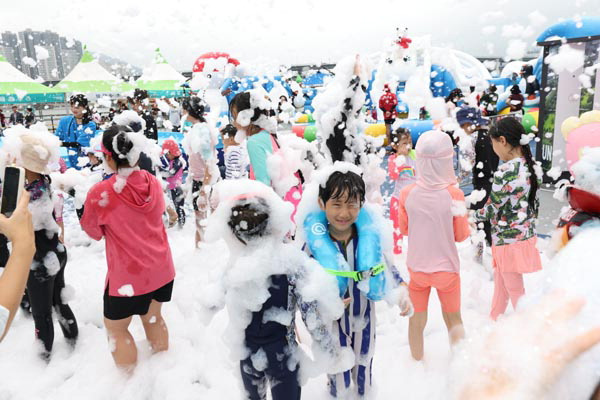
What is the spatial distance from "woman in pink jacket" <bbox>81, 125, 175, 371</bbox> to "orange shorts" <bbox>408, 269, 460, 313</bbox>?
1.57 meters

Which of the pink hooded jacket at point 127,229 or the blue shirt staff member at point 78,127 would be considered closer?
the pink hooded jacket at point 127,229

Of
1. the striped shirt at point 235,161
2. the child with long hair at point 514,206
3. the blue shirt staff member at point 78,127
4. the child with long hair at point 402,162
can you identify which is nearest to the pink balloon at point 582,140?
the child with long hair at point 514,206

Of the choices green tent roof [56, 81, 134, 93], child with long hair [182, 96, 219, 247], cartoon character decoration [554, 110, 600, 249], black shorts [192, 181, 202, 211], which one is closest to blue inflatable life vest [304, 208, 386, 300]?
cartoon character decoration [554, 110, 600, 249]

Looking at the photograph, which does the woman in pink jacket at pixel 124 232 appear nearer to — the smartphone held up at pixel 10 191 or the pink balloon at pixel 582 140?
the smartphone held up at pixel 10 191

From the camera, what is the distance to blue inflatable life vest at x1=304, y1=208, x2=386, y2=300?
200cm

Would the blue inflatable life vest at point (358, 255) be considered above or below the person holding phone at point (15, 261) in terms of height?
below

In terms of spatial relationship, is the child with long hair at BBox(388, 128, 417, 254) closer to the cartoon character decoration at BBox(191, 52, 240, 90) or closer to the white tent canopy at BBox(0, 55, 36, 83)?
the cartoon character decoration at BBox(191, 52, 240, 90)

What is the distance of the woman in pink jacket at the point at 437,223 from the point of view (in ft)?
8.14

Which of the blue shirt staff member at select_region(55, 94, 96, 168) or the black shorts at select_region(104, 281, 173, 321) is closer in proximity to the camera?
the black shorts at select_region(104, 281, 173, 321)

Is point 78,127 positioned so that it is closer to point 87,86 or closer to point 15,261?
point 15,261

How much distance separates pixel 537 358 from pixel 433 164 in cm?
203

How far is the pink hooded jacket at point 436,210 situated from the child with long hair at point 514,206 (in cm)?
52

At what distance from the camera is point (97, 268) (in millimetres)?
4609

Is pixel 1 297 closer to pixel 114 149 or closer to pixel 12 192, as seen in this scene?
pixel 12 192
